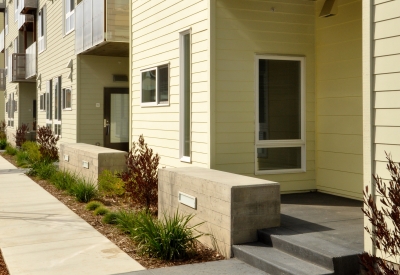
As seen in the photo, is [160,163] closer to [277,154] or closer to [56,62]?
[277,154]

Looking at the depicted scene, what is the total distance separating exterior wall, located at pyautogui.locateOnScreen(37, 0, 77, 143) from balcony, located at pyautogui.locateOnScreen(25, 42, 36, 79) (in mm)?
1041

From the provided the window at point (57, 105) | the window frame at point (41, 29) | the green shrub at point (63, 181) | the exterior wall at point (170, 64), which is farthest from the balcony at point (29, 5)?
the exterior wall at point (170, 64)

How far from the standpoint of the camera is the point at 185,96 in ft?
30.4

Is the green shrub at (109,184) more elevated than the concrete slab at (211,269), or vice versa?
the green shrub at (109,184)

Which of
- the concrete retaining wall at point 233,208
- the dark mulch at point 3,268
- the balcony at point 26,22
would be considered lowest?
the dark mulch at point 3,268

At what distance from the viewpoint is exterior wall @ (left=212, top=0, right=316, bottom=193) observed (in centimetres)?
820

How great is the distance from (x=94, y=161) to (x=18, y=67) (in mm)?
16910

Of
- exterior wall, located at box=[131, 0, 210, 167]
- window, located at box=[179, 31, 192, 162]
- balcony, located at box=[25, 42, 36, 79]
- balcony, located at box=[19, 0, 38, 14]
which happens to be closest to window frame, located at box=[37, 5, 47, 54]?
balcony, located at box=[19, 0, 38, 14]

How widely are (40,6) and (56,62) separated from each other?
489 centimetres

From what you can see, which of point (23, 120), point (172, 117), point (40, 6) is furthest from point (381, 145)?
point (23, 120)

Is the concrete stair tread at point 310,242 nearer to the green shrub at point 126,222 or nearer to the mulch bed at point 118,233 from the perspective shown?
the mulch bed at point 118,233

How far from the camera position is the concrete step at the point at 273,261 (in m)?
5.16

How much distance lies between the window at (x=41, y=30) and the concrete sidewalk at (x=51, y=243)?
13360mm

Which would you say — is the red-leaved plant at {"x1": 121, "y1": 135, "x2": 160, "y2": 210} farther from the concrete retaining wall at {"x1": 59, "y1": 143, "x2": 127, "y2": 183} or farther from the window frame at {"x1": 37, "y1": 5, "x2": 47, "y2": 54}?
the window frame at {"x1": 37, "y1": 5, "x2": 47, "y2": 54}
